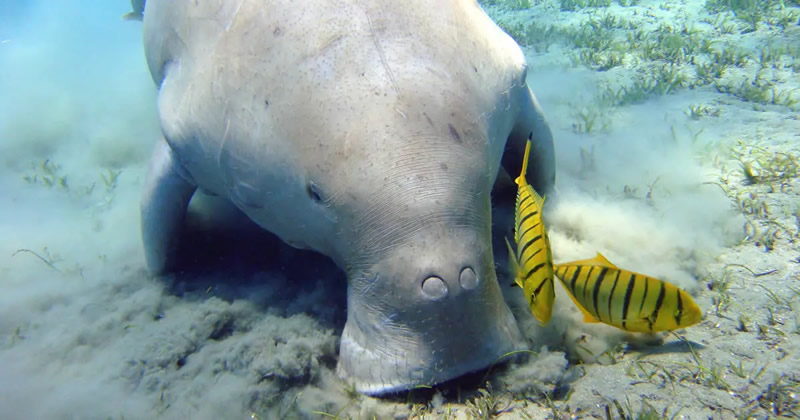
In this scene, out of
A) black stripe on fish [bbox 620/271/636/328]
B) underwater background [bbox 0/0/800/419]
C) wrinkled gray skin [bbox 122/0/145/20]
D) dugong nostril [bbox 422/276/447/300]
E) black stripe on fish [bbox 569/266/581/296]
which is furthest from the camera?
wrinkled gray skin [bbox 122/0/145/20]

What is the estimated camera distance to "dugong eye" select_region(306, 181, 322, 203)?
196 cm

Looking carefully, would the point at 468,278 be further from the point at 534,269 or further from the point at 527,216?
the point at 527,216

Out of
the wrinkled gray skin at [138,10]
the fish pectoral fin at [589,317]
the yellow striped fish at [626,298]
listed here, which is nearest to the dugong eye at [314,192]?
the yellow striped fish at [626,298]

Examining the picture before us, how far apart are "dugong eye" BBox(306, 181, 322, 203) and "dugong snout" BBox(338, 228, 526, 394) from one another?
14.6 inches

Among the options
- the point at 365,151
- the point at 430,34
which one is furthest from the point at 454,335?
the point at 430,34

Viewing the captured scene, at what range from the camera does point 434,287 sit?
1.78 meters

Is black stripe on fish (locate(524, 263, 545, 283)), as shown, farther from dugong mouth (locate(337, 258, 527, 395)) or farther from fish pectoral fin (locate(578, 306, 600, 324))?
fish pectoral fin (locate(578, 306, 600, 324))

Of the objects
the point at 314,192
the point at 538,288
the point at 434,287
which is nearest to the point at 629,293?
the point at 538,288

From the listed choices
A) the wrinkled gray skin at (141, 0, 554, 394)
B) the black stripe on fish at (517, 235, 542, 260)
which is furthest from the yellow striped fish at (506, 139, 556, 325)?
the wrinkled gray skin at (141, 0, 554, 394)

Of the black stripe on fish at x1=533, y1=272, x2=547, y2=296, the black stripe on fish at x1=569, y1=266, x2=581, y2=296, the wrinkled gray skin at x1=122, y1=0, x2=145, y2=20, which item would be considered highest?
the black stripe on fish at x1=533, y1=272, x2=547, y2=296

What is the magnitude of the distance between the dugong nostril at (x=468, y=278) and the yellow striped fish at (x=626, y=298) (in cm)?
46

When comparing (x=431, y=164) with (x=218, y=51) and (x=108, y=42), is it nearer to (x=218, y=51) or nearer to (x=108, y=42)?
(x=218, y=51)

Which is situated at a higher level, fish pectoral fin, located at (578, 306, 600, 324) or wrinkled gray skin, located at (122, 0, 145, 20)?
fish pectoral fin, located at (578, 306, 600, 324)

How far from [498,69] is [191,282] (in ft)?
8.98
